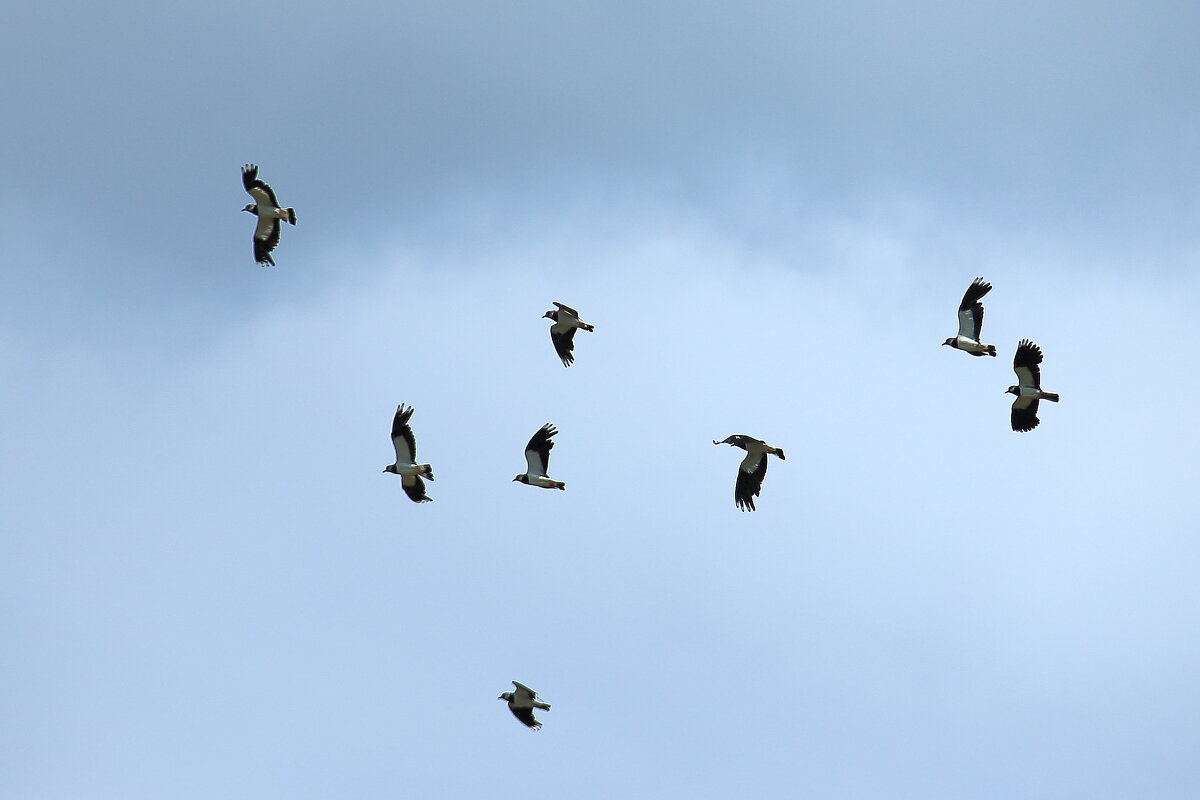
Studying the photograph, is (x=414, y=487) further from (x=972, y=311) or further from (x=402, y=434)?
(x=972, y=311)

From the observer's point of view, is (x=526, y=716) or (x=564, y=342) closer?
(x=526, y=716)

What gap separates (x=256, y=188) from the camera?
52562mm

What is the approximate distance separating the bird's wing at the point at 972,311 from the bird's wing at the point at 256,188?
2244 cm

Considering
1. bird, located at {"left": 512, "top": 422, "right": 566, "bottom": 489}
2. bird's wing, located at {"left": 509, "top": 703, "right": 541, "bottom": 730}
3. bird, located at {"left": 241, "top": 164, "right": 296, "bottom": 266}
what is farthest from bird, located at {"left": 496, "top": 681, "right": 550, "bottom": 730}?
bird, located at {"left": 241, "top": 164, "right": 296, "bottom": 266}

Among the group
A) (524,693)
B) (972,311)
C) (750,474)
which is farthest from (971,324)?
(524,693)

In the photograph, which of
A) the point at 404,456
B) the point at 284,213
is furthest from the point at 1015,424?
the point at 284,213

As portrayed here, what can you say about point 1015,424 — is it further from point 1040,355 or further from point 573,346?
point 573,346

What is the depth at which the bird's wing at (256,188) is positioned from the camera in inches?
2058

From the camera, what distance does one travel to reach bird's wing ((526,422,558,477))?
2044 inches

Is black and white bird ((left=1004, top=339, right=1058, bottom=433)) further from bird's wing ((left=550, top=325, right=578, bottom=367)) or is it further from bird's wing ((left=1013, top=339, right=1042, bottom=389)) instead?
bird's wing ((left=550, top=325, right=578, bottom=367))

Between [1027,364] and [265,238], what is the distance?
24956 millimetres

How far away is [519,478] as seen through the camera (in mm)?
52594

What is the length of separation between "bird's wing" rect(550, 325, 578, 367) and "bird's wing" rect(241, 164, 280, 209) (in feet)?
32.7

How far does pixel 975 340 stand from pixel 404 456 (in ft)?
61.7
